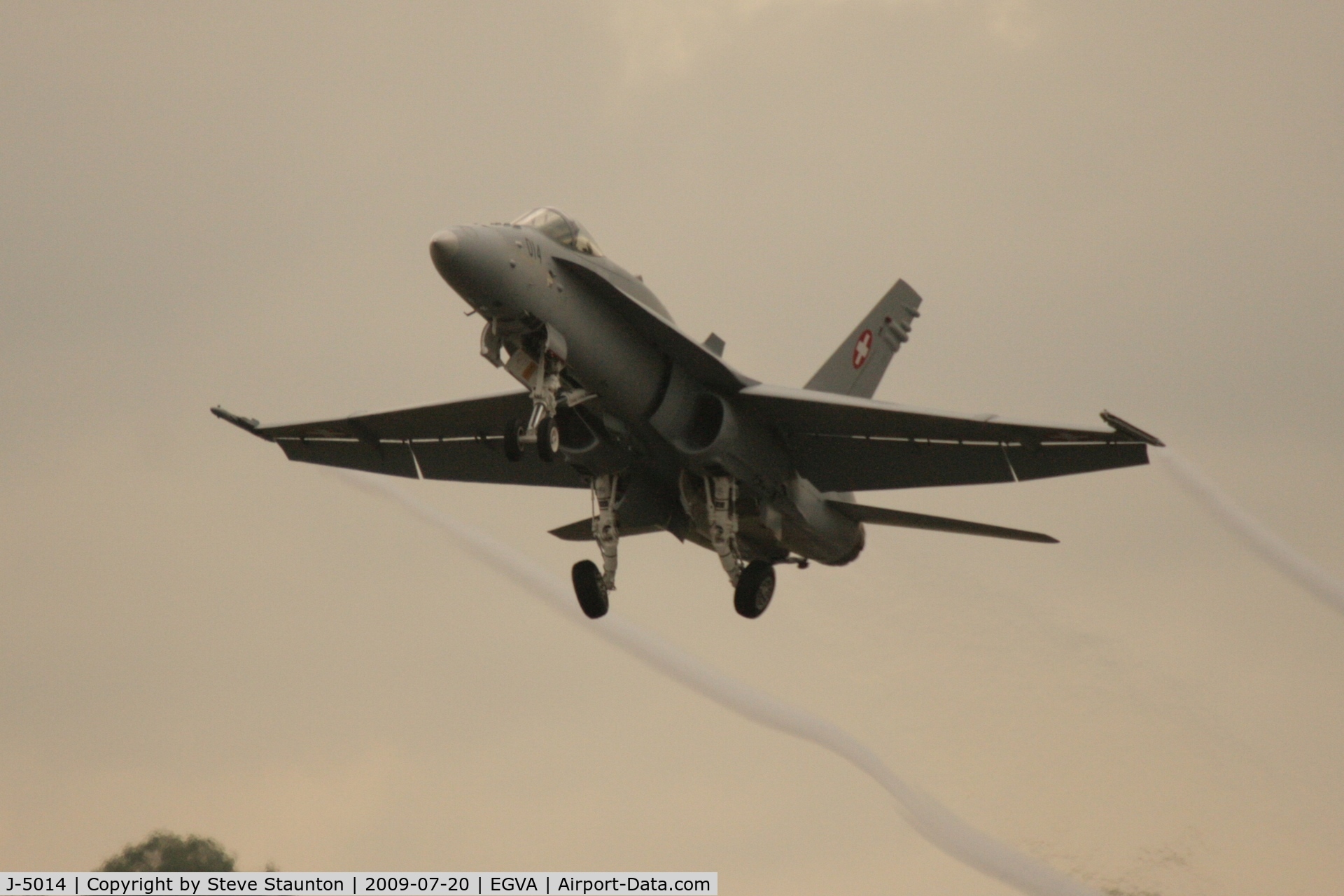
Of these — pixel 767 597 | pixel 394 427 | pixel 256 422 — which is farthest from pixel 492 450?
pixel 767 597

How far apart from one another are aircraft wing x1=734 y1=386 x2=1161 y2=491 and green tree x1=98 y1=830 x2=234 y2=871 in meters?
40.4

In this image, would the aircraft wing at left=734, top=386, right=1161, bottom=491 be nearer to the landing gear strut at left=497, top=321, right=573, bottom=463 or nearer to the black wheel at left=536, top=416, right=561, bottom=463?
the landing gear strut at left=497, top=321, right=573, bottom=463

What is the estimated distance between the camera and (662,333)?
80.3 feet

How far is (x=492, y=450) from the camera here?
96.8ft

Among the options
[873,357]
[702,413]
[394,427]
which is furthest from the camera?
[873,357]

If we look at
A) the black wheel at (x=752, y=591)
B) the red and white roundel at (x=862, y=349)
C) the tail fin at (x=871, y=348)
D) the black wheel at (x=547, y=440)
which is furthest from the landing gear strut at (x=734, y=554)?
the red and white roundel at (x=862, y=349)

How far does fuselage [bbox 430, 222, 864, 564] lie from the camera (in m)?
22.8

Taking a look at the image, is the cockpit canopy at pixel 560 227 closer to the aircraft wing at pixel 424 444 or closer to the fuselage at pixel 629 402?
the fuselage at pixel 629 402

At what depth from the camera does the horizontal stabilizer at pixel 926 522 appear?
85.7 feet

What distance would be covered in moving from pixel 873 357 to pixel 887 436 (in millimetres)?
4962

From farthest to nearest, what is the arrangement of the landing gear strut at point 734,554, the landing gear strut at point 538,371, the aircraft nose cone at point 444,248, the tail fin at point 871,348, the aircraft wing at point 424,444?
the tail fin at point 871,348
the aircraft wing at point 424,444
the landing gear strut at point 734,554
the landing gear strut at point 538,371
the aircraft nose cone at point 444,248

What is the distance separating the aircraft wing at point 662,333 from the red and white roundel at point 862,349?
517 centimetres

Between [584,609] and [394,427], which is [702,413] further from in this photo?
[394,427]

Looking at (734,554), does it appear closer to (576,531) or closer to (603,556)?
(603,556)
